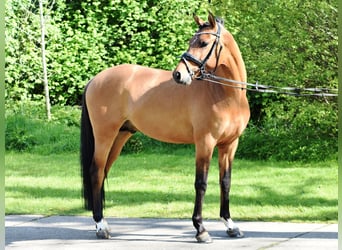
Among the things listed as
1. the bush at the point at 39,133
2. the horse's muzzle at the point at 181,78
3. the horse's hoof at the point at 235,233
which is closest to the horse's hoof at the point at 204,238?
the horse's hoof at the point at 235,233

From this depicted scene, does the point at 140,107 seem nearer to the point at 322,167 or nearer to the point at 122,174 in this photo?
the point at 122,174

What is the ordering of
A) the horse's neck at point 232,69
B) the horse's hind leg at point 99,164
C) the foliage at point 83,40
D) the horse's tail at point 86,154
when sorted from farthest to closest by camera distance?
the foliage at point 83,40
the horse's tail at point 86,154
the horse's hind leg at point 99,164
the horse's neck at point 232,69

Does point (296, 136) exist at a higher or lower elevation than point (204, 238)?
lower

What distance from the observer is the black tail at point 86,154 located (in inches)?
222

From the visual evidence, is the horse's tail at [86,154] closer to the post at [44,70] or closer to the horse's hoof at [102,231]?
the horse's hoof at [102,231]

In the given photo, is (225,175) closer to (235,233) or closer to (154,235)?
(235,233)

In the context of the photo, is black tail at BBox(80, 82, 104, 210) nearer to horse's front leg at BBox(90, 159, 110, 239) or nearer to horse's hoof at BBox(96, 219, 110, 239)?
horse's front leg at BBox(90, 159, 110, 239)

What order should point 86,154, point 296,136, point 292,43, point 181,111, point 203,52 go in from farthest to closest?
point 296,136, point 292,43, point 86,154, point 181,111, point 203,52

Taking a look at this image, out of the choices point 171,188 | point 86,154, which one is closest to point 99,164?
point 86,154

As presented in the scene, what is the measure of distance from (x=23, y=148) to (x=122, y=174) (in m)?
3.26

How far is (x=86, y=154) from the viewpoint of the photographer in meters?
5.70

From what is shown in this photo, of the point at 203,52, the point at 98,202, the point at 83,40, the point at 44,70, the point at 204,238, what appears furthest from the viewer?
the point at 83,40

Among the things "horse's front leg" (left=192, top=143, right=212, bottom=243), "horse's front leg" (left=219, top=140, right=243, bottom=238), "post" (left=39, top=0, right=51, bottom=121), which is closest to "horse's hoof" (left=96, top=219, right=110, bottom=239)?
"horse's front leg" (left=192, top=143, right=212, bottom=243)

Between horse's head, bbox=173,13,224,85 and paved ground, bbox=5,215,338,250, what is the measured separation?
1.30 m
